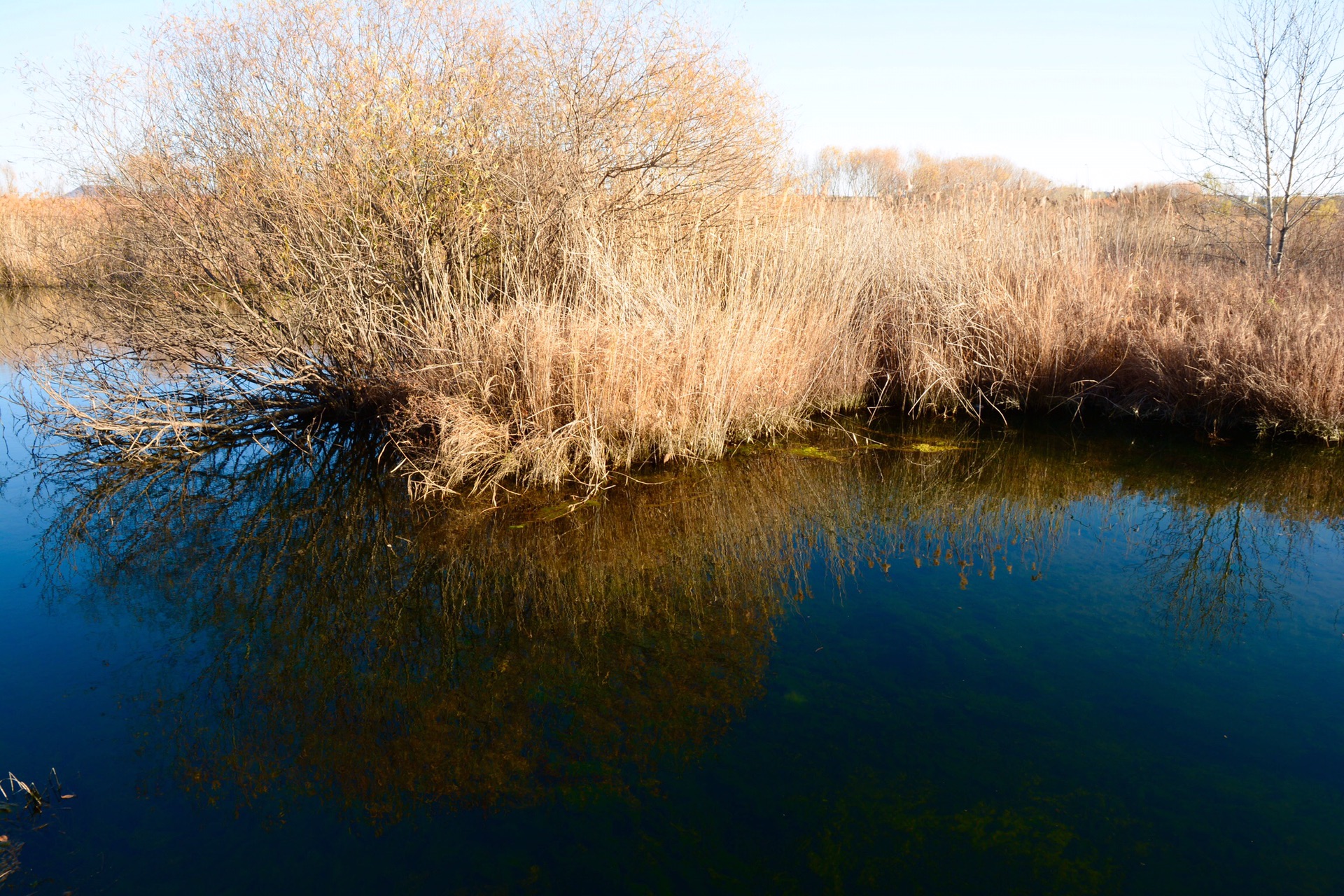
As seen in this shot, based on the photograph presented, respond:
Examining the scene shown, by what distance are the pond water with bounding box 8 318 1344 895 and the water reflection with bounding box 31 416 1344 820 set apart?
0.02m

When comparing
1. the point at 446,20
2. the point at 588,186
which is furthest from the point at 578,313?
the point at 446,20

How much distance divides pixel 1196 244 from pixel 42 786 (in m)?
14.8

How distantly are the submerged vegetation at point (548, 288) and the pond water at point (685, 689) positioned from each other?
33.2 inches

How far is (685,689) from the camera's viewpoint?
329 cm

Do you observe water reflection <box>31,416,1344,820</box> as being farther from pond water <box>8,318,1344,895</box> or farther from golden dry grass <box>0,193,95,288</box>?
golden dry grass <box>0,193,95,288</box>

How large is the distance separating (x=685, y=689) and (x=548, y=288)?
13.7ft

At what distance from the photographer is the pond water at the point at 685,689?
7.89ft

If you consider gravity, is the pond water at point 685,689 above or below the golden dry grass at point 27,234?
below

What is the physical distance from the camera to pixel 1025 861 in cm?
236

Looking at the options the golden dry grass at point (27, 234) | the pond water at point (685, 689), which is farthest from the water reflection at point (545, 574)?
the golden dry grass at point (27, 234)

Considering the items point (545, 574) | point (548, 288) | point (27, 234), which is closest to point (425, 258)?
point (548, 288)

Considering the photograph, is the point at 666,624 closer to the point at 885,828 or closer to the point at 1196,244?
the point at 885,828

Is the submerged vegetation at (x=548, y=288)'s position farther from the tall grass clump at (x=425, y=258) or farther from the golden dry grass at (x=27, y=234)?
the golden dry grass at (x=27, y=234)

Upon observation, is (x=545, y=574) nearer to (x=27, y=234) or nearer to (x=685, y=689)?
(x=685, y=689)
